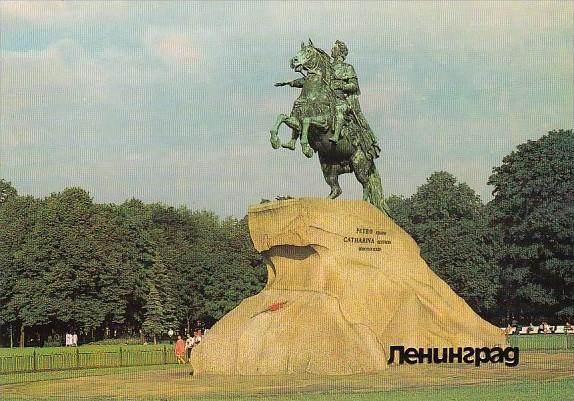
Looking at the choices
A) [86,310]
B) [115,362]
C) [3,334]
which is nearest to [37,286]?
[86,310]

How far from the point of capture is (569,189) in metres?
54.3

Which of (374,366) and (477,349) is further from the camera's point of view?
(477,349)

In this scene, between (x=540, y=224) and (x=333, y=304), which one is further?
(x=540, y=224)

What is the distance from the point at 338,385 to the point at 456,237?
153 feet

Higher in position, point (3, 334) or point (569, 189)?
point (569, 189)

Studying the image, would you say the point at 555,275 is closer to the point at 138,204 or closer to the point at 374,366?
the point at 374,366

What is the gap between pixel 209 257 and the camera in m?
73.4

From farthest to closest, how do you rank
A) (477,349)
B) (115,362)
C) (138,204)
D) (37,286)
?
1. (138,204)
2. (37,286)
3. (115,362)
4. (477,349)

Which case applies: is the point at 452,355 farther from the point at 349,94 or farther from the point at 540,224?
the point at 540,224

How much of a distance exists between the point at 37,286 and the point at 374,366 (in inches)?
1641

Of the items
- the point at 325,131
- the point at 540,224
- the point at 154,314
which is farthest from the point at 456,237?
the point at 325,131

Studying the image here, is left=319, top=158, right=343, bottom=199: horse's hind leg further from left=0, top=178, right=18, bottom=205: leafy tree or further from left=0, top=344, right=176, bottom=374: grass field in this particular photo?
left=0, top=178, right=18, bottom=205: leafy tree

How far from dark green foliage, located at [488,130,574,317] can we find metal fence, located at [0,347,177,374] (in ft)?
89.9

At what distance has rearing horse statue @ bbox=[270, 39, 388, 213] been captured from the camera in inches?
1048
